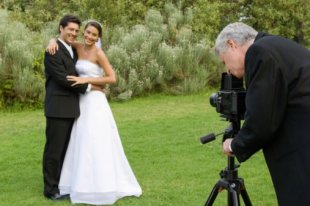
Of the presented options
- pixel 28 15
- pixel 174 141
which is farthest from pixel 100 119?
pixel 28 15

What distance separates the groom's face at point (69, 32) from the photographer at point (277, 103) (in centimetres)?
316

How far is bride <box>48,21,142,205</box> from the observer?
604 centimetres

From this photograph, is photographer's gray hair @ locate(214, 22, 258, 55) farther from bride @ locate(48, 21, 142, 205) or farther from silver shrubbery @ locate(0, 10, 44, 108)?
silver shrubbery @ locate(0, 10, 44, 108)

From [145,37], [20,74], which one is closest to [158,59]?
[145,37]

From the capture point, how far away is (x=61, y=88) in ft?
20.2

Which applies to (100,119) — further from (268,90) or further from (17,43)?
(17,43)

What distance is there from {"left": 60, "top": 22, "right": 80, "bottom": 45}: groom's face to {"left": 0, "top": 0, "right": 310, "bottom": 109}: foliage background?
6.93 meters

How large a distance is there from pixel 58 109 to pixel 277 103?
139 inches

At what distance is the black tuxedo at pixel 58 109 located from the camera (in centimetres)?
605

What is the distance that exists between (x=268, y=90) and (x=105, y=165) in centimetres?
343

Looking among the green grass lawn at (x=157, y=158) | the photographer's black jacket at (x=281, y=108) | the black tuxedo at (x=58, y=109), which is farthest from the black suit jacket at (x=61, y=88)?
the photographer's black jacket at (x=281, y=108)

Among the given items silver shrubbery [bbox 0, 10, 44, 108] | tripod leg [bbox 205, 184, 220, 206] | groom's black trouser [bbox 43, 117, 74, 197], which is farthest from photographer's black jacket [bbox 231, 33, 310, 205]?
silver shrubbery [bbox 0, 10, 44, 108]

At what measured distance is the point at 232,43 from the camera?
311cm

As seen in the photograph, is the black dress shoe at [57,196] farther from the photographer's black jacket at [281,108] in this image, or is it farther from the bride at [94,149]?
the photographer's black jacket at [281,108]
